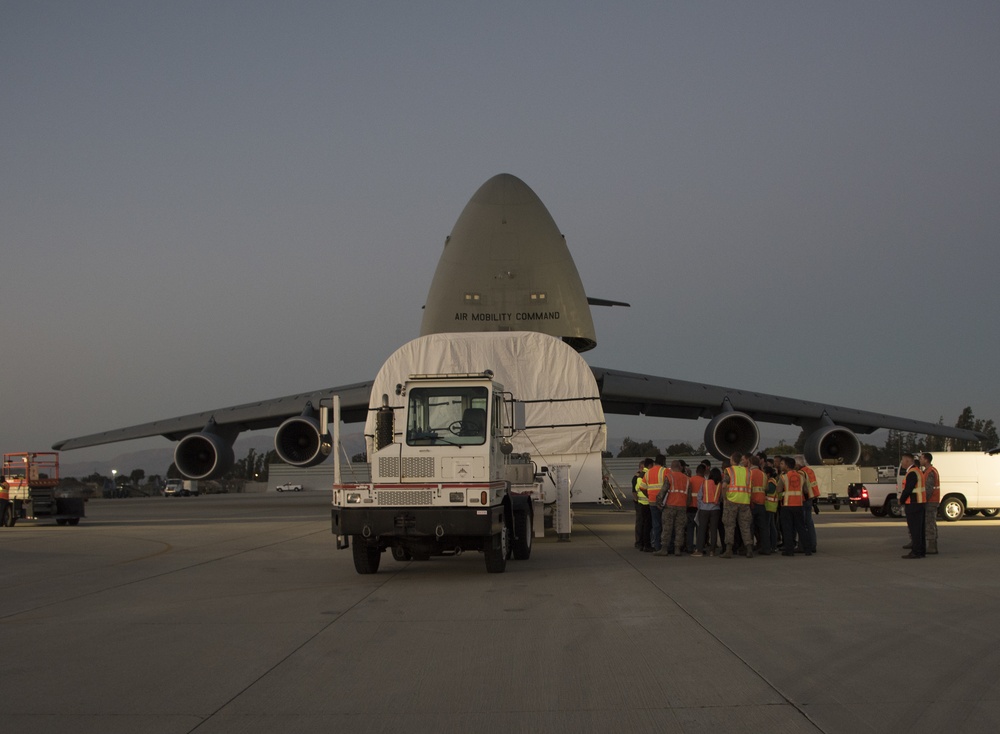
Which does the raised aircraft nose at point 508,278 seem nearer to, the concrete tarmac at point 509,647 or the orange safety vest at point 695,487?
the orange safety vest at point 695,487

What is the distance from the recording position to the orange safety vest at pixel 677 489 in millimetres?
15148

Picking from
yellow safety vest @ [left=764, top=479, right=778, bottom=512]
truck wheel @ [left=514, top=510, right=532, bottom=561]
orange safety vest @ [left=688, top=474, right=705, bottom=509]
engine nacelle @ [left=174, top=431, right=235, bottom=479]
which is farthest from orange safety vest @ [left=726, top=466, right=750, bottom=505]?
engine nacelle @ [left=174, top=431, right=235, bottom=479]

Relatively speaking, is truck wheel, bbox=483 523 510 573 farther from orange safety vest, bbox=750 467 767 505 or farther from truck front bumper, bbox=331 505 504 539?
orange safety vest, bbox=750 467 767 505

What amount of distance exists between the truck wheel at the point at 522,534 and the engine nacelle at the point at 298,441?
39.3 ft

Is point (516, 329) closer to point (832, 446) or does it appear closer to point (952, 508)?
point (832, 446)

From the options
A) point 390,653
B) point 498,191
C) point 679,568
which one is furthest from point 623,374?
point 390,653

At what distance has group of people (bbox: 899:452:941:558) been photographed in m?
13.9

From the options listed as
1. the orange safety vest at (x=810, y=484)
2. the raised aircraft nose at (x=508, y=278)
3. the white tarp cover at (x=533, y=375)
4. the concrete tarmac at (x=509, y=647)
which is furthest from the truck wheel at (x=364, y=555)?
the raised aircraft nose at (x=508, y=278)

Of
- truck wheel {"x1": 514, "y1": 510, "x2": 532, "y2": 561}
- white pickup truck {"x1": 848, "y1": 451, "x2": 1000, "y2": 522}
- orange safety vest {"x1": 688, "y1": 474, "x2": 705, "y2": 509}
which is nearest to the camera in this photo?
truck wheel {"x1": 514, "y1": 510, "x2": 532, "y2": 561}

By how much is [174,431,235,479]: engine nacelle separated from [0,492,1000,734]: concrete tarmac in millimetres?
13414

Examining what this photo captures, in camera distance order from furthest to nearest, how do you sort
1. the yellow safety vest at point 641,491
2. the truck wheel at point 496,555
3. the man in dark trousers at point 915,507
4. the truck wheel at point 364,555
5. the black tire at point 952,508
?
the black tire at point 952,508
the yellow safety vest at point 641,491
the man in dark trousers at point 915,507
the truck wheel at point 364,555
the truck wheel at point 496,555

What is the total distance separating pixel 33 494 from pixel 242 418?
5522 millimetres

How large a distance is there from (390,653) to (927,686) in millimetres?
3620

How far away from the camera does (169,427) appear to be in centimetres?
2853
